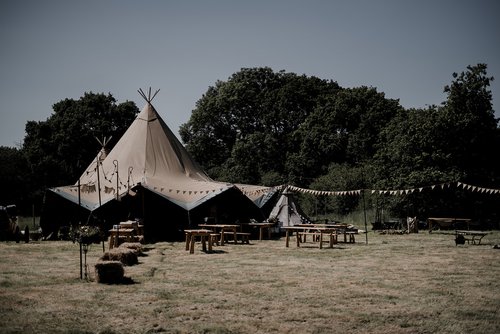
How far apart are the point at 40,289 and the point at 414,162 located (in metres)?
23.1

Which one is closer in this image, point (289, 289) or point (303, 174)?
point (289, 289)

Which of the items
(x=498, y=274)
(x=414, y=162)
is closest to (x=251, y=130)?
(x=414, y=162)

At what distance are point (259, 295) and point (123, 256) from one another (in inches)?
180

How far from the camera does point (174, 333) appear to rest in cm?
568

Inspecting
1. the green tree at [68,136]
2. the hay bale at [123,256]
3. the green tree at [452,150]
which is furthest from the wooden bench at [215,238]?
the green tree at [68,136]

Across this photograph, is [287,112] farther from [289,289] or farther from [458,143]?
[289,289]

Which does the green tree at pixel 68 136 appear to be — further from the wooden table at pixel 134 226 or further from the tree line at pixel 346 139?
the wooden table at pixel 134 226

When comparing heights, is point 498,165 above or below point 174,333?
above

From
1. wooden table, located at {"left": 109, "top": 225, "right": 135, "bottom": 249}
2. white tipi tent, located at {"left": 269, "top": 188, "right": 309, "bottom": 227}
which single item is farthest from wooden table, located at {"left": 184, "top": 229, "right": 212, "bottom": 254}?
white tipi tent, located at {"left": 269, "top": 188, "right": 309, "bottom": 227}

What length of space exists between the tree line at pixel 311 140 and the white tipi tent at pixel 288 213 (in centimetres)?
526

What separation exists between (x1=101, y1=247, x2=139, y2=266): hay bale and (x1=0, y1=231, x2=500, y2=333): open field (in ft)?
1.01

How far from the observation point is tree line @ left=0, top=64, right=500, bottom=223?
27.1 m

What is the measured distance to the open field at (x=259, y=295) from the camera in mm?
6043

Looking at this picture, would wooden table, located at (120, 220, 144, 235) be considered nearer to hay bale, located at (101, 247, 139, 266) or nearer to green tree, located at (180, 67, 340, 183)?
hay bale, located at (101, 247, 139, 266)
